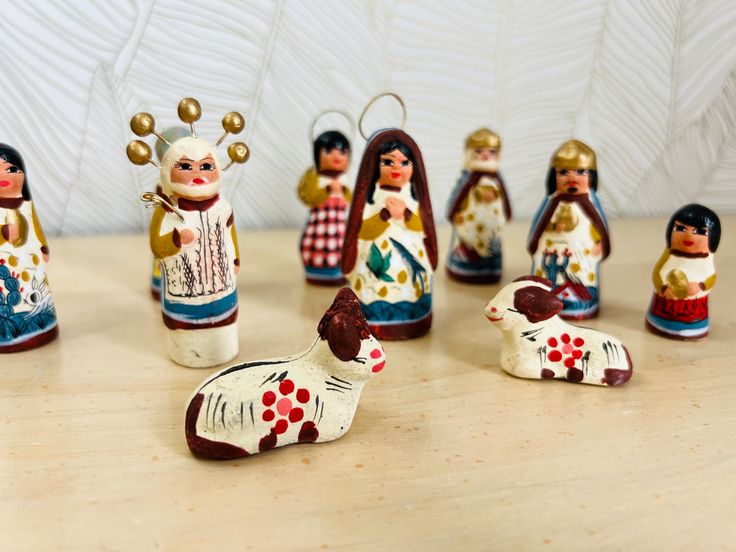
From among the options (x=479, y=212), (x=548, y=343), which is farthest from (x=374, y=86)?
(x=548, y=343)

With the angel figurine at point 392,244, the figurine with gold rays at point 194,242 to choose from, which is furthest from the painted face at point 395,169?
the figurine with gold rays at point 194,242

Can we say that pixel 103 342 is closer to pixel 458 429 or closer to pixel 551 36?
pixel 458 429

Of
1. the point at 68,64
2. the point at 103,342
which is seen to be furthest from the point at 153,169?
the point at 103,342

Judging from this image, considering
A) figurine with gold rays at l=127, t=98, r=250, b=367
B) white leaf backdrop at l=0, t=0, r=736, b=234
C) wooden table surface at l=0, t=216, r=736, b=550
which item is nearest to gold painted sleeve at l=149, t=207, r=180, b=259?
figurine with gold rays at l=127, t=98, r=250, b=367

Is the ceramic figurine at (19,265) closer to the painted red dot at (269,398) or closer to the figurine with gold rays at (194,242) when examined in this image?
the figurine with gold rays at (194,242)

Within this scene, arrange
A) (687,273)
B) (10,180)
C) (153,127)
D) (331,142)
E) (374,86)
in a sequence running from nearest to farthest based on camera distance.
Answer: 1. (153,127)
2. (10,180)
3. (687,273)
4. (331,142)
5. (374,86)

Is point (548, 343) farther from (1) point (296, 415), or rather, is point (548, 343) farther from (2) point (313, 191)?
(2) point (313, 191)

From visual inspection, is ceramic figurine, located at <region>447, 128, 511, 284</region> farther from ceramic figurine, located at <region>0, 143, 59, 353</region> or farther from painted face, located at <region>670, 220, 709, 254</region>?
ceramic figurine, located at <region>0, 143, 59, 353</region>
